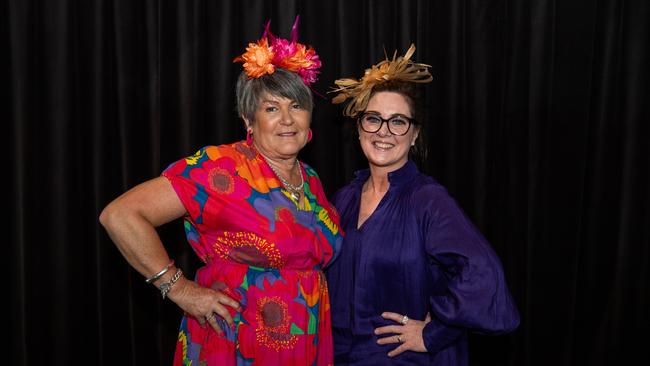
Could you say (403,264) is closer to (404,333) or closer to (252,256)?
(404,333)

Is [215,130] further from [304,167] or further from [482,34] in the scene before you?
[482,34]

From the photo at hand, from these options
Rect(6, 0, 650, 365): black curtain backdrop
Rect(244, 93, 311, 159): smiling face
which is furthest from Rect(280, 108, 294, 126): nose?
Rect(6, 0, 650, 365): black curtain backdrop

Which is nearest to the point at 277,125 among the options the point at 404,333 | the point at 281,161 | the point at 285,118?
the point at 285,118

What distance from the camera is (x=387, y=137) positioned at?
182cm

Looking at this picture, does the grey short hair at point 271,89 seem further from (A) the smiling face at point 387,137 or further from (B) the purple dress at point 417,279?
(B) the purple dress at point 417,279

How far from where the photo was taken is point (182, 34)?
99.0 inches

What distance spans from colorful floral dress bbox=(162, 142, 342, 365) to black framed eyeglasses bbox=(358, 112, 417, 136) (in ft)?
1.22

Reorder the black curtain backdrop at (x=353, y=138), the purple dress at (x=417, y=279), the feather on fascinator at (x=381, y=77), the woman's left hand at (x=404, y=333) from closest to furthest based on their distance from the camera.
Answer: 1. the purple dress at (x=417, y=279)
2. the woman's left hand at (x=404, y=333)
3. the feather on fascinator at (x=381, y=77)
4. the black curtain backdrop at (x=353, y=138)

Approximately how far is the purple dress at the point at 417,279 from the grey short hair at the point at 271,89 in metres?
0.41

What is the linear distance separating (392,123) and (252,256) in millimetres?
644

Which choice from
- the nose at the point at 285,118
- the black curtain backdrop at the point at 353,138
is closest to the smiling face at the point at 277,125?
the nose at the point at 285,118

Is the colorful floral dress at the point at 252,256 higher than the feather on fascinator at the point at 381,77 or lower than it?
lower

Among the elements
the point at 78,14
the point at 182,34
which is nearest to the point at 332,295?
the point at 182,34

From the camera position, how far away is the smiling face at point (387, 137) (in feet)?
5.98
